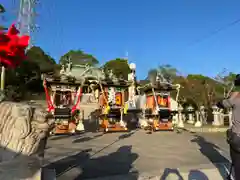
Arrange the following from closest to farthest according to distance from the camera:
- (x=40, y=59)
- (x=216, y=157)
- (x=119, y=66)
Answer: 1. (x=216, y=157)
2. (x=40, y=59)
3. (x=119, y=66)

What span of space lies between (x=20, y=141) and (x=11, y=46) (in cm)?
90

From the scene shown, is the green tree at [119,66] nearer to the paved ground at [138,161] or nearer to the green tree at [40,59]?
the green tree at [40,59]

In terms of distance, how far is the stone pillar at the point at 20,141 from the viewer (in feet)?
7.45

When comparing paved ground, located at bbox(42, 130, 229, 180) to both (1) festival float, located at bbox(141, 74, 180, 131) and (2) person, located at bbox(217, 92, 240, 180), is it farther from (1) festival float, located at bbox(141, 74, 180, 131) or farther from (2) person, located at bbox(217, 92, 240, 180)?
(1) festival float, located at bbox(141, 74, 180, 131)

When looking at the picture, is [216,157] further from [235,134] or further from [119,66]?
[119,66]

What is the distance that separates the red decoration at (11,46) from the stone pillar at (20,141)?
16.9 inches

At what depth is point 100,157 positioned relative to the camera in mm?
6867

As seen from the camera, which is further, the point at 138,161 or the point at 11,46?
the point at 138,161

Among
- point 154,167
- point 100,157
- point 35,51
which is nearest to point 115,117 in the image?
point 100,157

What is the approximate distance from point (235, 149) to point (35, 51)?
112 feet

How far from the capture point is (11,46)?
247 cm

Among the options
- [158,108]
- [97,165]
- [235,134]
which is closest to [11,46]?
[235,134]

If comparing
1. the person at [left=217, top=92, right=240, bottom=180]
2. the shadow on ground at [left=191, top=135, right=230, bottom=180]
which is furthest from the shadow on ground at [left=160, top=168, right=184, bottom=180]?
the person at [left=217, top=92, right=240, bottom=180]

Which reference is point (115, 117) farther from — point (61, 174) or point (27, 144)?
point (27, 144)
